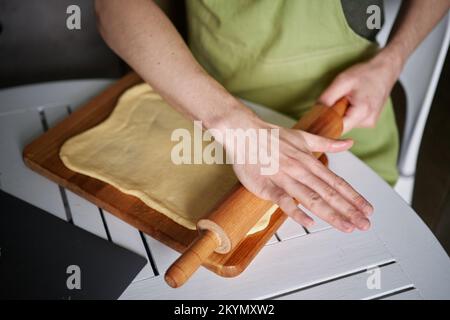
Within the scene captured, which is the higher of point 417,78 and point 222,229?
point 222,229

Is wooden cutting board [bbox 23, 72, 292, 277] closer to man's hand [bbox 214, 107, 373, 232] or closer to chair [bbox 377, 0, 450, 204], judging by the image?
man's hand [bbox 214, 107, 373, 232]

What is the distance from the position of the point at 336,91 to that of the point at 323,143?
20 centimetres

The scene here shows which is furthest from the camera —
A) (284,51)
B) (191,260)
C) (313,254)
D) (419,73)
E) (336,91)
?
(419,73)

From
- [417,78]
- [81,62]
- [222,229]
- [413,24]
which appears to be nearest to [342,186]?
[222,229]

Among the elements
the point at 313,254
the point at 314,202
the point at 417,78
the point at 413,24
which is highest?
the point at 413,24

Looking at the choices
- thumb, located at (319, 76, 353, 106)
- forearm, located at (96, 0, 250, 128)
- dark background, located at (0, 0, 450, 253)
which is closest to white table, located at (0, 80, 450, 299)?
thumb, located at (319, 76, 353, 106)

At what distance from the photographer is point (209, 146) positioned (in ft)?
3.11

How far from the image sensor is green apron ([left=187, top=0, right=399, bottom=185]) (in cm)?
107

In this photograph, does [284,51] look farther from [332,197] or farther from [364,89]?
[332,197]

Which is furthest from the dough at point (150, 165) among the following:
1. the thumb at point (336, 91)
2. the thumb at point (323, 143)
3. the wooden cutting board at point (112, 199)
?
the thumb at point (336, 91)

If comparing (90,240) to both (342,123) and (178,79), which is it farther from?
(342,123)

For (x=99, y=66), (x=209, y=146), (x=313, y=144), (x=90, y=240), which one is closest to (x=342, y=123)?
(x=313, y=144)

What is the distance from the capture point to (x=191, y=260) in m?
0.68

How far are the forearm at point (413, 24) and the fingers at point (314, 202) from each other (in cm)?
50
